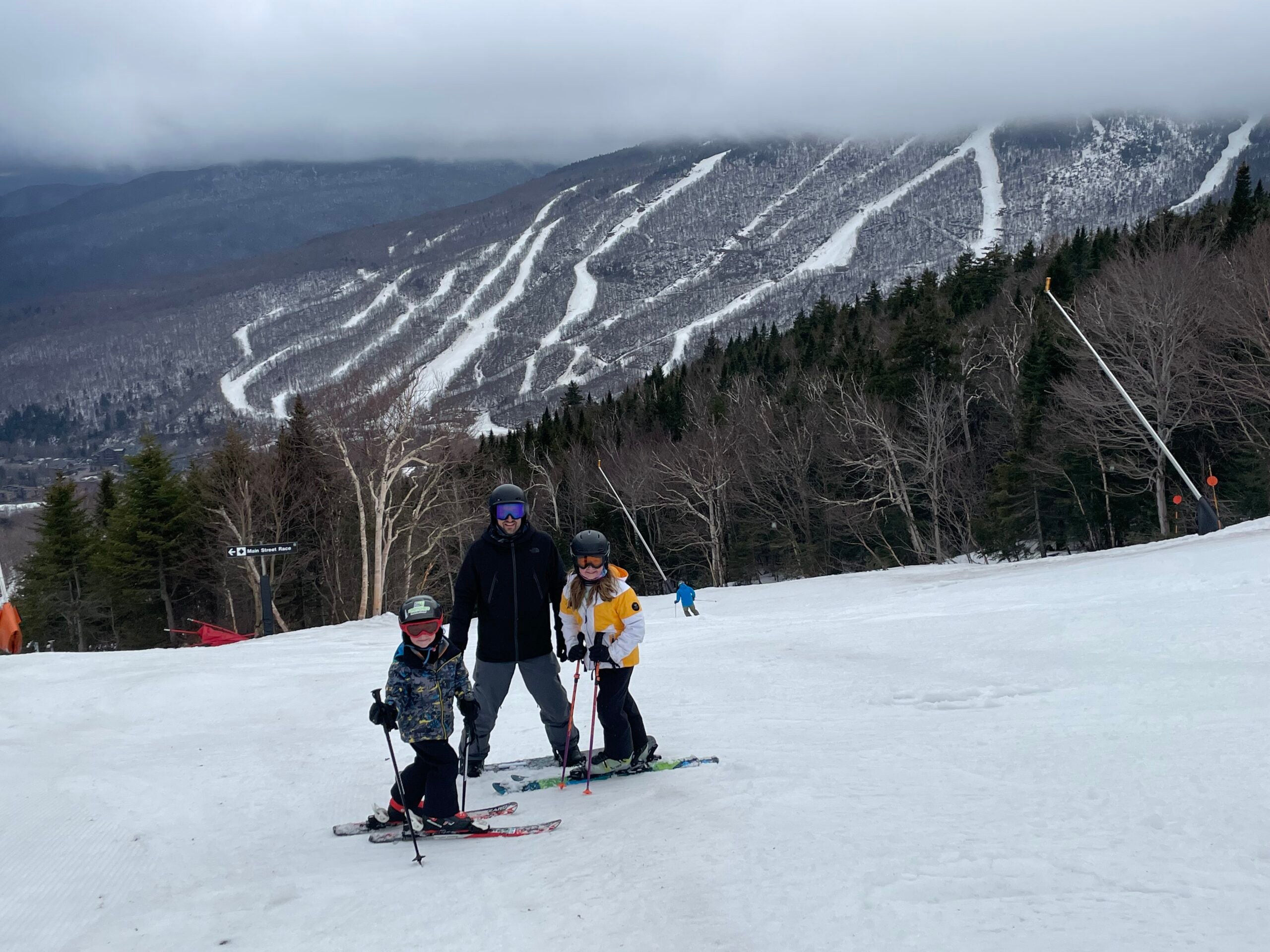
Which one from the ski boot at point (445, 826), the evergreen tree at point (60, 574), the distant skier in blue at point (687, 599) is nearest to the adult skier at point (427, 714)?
the ski boot at point (445, 826)

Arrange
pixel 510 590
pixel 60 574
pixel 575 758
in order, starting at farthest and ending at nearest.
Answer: pixel 60 574 → pixel 575 758 → pixel 510 590

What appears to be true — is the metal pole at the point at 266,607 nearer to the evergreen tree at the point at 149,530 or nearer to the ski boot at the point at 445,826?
the ski boot at the point at 445,826

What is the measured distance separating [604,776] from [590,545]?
5.40 feet

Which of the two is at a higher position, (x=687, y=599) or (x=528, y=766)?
(x=528, y=766)

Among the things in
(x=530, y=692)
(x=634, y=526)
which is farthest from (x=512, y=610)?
(x=634, y=526)

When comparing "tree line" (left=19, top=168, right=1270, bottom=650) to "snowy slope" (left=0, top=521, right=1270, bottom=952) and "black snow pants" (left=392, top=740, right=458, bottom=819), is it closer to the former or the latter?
"snowy slope" (left=0, top=521, right=1270, bottom=952)

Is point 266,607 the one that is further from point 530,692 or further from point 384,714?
point 384,714

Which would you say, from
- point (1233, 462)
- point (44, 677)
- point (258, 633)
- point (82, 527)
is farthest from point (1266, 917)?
point (82, 527)

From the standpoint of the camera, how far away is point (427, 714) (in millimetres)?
5578

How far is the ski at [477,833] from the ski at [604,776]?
867 millimetres

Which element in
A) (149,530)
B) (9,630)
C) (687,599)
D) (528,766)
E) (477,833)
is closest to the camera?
(477,833)

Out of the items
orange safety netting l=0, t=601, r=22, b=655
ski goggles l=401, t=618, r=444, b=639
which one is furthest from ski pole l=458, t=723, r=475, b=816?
orange safety netting l=0, t=601, r=22, b=655

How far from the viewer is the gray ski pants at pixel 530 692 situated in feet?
21.8

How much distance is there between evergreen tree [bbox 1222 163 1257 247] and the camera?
45.4 metres
